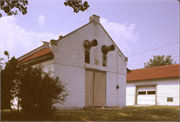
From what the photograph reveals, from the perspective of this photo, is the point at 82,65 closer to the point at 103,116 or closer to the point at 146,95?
the point at 103,116

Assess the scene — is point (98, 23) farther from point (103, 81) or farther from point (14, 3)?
point (14, 3)

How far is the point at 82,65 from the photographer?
1614 cm

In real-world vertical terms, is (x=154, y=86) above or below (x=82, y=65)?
below

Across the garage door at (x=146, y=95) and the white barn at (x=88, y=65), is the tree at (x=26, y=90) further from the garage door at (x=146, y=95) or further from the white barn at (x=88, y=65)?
the garage door at (x=146, y=95)

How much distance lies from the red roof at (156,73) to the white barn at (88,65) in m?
8.16

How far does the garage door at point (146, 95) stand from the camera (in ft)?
85.3

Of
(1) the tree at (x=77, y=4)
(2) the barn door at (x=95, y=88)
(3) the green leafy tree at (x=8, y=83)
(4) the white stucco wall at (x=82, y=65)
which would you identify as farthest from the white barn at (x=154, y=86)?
(3) the green leafy tree at (x=8, y=83)

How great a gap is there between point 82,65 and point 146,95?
14530 millimetres

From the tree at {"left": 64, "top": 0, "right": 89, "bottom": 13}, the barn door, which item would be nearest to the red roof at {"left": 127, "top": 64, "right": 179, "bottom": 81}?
the barn door

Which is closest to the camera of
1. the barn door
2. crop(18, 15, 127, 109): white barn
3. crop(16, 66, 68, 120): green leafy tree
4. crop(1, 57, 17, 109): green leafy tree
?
crop(1, 57, 17, 109): green leafy tree

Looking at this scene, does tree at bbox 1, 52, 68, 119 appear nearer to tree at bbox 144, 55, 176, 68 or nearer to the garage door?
the garage door

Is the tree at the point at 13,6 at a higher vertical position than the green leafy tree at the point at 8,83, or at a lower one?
higher

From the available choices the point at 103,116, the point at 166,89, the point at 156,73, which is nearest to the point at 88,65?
the point at 103,116

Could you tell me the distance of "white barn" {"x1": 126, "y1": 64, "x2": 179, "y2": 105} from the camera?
78.7ft
